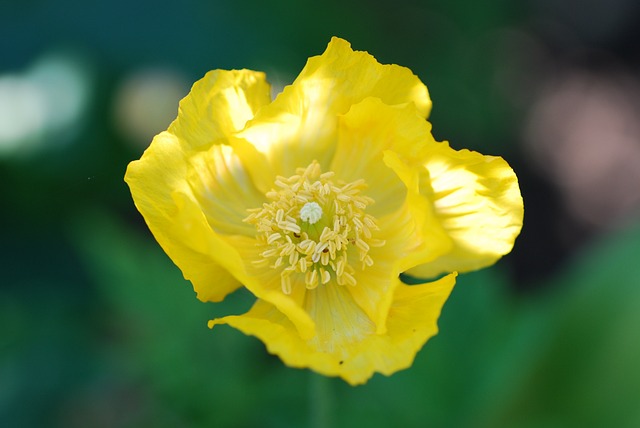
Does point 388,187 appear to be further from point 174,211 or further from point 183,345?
point 183,345

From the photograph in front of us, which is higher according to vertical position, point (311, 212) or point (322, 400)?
point (311, 212)

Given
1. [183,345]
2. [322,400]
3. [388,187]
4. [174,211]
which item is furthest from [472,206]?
[183,345]

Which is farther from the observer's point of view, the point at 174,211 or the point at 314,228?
the point at 314,228

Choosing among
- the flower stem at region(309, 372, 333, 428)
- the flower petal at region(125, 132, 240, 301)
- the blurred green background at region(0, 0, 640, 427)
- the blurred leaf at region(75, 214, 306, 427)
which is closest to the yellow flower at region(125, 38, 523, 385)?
the flower petal at region(125, 132, 240, 301)

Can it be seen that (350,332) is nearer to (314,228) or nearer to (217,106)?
(314,228)

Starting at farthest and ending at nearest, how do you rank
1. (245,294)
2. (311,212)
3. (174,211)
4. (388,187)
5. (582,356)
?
1. (582,356)
2. (245,294)
3. (388,187)
4. (311,212)
5. (174,211)

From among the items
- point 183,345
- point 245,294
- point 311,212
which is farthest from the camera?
point 245,294

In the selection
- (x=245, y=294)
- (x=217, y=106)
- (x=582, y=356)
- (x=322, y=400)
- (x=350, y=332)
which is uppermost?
(x=217, y=106)
